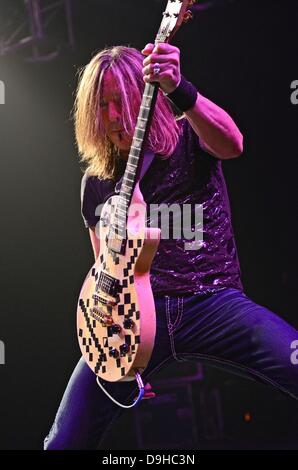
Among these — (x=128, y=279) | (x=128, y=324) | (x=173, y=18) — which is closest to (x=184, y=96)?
(x=173, y=18)

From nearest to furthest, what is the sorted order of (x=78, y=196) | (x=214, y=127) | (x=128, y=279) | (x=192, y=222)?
(x=214, y=127) → (x=128, y=279) → (x=192, y=222) → (x=78, y=196)

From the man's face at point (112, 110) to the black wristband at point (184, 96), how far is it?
1.74 ft

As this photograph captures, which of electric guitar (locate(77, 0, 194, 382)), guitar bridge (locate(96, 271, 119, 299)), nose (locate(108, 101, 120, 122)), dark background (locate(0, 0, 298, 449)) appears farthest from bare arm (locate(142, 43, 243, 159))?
dark background (locate(0, 0, 298, 449))

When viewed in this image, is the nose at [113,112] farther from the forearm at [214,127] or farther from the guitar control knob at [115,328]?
the guitar control knob at [115,328]

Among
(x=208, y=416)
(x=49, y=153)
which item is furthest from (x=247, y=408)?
(x=49, y=153)

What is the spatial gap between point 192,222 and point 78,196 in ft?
12.0

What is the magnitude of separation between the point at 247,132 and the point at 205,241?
3570 mm

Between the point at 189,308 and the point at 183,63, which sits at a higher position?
the point at 183,63

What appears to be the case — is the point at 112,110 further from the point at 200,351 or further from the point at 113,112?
the point at 200,351

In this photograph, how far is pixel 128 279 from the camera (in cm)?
249

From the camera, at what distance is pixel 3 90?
5914 millimetres

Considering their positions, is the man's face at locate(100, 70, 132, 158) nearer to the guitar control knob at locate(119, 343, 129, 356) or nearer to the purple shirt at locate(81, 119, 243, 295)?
the purple shirt at locate(81, 119, 243, 295)
